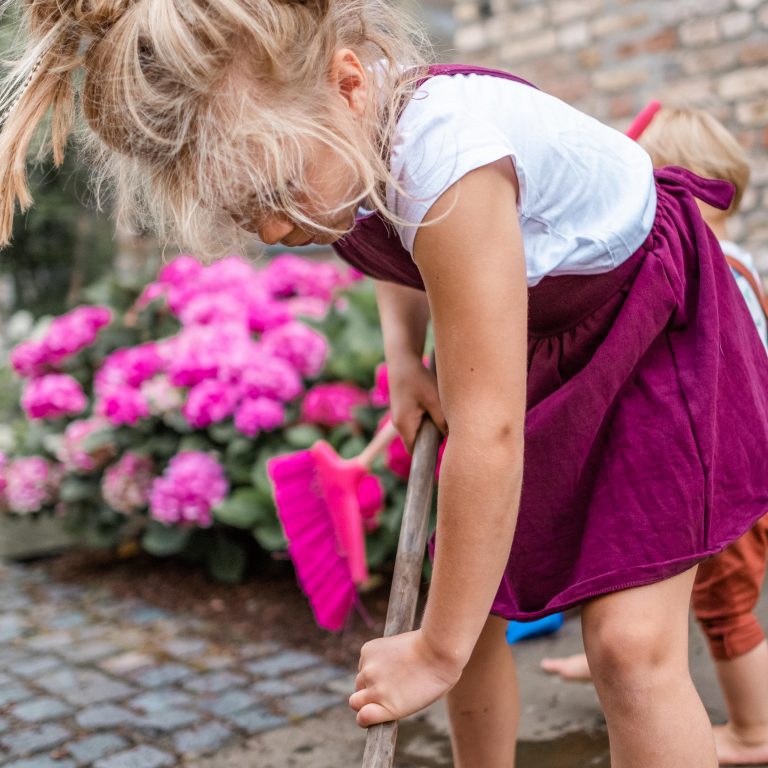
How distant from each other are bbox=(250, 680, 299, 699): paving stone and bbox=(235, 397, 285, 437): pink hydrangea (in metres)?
0.75

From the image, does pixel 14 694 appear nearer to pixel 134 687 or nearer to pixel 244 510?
pixel 134 687

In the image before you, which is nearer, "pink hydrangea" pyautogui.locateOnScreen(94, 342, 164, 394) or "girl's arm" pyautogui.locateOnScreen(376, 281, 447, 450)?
"girl's arm" pyautogui.locateOnScreen(376, 281, 447, 450)

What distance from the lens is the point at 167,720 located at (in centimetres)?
221

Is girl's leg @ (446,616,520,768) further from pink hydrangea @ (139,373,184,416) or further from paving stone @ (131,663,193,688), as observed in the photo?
pink hydrangea @ (139,373,184,416)

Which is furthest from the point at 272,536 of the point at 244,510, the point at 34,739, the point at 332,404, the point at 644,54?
the point at 644,54

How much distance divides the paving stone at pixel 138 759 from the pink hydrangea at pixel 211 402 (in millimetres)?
1082

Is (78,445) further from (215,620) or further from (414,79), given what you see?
(414,79)

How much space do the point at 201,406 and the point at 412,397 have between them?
142 centimetres

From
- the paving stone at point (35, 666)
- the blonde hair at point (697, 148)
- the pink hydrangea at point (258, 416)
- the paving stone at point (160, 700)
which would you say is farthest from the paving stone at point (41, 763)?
the blonde hair at point (697, 148)

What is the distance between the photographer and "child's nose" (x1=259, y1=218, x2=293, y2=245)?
120cm

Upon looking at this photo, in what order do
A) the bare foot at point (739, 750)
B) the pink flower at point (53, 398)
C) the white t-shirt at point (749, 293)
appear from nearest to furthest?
the bare foot at point (739, 750)
the white t-shirt at point (749, 293)
the pink flower at point (53, 398)

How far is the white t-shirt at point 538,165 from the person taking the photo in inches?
45.6

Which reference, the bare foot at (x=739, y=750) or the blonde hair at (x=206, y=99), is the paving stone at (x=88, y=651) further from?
the blonde hair at (x=206, y=99)

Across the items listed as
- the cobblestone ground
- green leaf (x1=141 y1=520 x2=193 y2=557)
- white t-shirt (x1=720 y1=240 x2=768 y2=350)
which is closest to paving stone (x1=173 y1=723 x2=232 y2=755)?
the cobblestone ground
